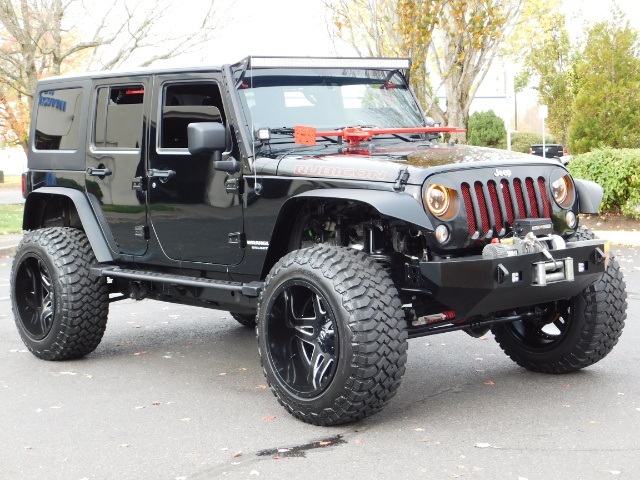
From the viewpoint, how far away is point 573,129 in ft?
70.0

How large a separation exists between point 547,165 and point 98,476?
10.1 feet

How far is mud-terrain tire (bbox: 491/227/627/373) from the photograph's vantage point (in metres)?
6.13

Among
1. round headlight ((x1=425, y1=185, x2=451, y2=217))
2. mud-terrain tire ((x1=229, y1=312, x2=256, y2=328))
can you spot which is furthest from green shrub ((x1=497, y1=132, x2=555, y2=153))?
round headlight ((x1=425, y1=185, x2=451, y2=217))

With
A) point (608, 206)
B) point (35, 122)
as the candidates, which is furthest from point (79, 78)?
point (608, 206)

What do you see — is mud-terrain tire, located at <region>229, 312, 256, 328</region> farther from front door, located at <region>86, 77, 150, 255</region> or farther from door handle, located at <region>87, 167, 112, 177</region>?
door handle, located at <region>87, 167, 112, 177</region>

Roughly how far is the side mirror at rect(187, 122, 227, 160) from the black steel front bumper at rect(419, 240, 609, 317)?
155 centimetres

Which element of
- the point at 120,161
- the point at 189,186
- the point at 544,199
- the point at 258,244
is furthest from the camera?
the point at 120,161

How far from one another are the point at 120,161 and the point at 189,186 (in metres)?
0.83

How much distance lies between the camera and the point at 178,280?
6.64m

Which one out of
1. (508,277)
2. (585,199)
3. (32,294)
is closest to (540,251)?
(508,277)

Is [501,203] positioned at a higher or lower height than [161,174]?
lower

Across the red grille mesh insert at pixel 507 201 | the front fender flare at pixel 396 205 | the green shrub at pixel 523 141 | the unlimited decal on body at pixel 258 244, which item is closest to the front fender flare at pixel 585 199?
the red grille mesh insert at pixel 507 201

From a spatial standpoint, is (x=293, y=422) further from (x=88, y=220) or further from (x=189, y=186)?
(x=88, y=220)

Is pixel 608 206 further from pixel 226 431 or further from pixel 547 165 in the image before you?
pixel 226 431
